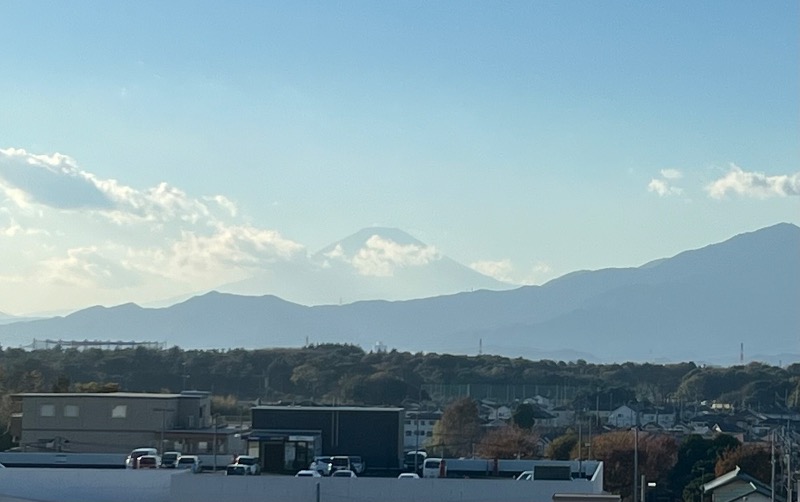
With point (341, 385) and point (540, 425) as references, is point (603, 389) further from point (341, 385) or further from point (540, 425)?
point (540, 425)

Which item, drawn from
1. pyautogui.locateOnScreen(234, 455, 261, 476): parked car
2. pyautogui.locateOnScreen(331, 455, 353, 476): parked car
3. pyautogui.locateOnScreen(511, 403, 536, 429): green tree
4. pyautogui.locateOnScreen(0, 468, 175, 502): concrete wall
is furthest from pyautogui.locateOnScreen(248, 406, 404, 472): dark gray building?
pyautogui.locateOnScreen(511, 403, 536, 429): green tree

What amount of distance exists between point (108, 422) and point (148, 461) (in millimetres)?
11539

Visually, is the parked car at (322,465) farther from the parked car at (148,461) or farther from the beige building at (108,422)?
the beige building at (108,422)

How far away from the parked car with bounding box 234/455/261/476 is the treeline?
57437 millimetres

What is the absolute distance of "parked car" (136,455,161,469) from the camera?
27266 mm

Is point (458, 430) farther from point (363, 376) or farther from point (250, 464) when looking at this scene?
point (250, 464)

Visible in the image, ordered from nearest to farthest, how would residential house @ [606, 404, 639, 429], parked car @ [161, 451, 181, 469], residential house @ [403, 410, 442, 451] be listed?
1. parked car @ [161, 451, 181, 469]
2. residential house @ [403, 410, 442, 451]
3. residential house @ [606, 404, 639, 429]

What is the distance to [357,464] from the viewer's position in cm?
2958

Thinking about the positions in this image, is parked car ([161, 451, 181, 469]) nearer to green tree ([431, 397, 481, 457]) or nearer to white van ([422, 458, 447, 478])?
white van ([422, 458, 447, 478])

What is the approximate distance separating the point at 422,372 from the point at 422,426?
118 ft

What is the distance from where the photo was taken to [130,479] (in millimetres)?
22516

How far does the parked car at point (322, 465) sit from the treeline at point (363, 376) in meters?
55.9

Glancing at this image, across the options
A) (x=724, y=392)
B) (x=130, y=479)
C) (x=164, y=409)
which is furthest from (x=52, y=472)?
(x=724, y=392)

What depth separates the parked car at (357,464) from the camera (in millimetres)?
28980
